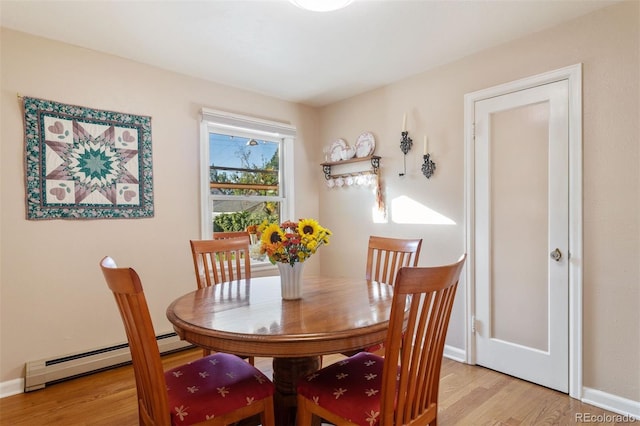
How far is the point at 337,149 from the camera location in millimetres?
3801

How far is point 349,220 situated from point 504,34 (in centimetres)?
212

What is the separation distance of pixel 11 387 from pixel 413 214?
128 inches

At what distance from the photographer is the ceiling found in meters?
2.07

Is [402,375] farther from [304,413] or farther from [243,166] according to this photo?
[243,166]

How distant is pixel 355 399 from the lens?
4.28ft

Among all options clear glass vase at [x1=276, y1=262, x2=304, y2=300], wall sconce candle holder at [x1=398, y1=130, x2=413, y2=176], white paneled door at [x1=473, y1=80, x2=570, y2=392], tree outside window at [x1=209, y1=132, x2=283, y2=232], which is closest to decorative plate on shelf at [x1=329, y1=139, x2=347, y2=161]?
tree outside window at [x1=209, y1=132, x2=283, y2=232]

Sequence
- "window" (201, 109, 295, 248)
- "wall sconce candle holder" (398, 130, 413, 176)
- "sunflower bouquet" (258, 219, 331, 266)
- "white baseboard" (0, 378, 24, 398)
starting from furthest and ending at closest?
1. "window" (201, 109, 295, 248)
2. "wall sconce candle holder" (398, 130, 413, 176)
3. "white baseboard" (0, 378, 24, 398)
4. "sunflower bouquet" (258, 219, 331, 266)

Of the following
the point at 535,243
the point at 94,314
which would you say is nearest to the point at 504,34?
the point at 535,243

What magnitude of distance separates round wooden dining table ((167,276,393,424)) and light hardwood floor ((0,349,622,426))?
2.96 ft

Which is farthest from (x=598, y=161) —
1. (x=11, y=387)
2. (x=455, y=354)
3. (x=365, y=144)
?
(x=11, y=387)

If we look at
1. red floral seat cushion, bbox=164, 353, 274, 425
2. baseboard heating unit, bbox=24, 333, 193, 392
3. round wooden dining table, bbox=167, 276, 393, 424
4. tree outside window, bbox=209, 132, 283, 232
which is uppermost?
tree outside window, bbox=209, 132, 283, 232

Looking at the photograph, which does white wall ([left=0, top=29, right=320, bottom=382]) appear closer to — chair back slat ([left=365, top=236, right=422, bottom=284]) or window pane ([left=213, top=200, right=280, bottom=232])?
window pane ([left=213, top=200, right=280, bottom=232])

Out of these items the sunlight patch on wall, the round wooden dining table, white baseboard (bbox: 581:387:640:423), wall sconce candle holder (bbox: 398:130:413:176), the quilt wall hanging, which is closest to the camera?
the round wooden dining table

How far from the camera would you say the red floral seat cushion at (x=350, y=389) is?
1243 millimetres
